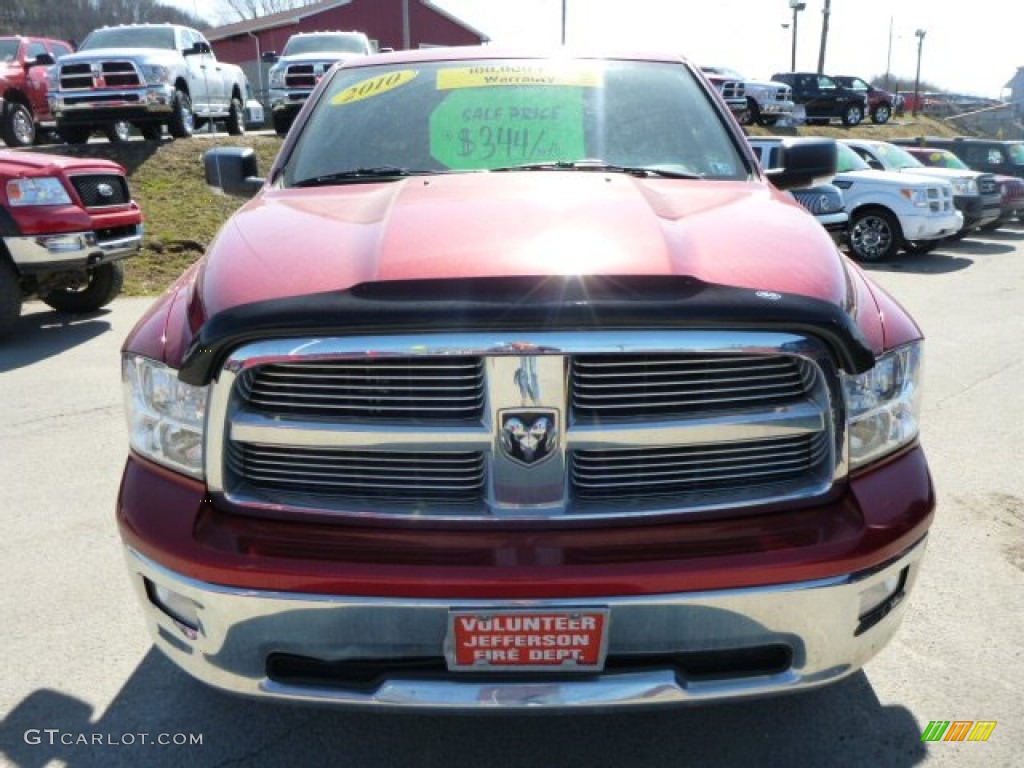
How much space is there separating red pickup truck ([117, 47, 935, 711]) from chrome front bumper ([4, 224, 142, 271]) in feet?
17.4

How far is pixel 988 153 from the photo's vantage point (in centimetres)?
1836

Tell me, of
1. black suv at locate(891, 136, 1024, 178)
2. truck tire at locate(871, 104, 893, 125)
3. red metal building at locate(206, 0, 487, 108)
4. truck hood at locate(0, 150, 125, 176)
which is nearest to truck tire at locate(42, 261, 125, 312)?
truck hood at locate(0, 150, 125, 176)

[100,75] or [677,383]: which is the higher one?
[100,75]

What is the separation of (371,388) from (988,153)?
1990cm

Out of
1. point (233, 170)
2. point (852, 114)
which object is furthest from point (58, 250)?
point (852, 114)

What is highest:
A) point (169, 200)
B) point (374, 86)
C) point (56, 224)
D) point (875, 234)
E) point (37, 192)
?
point (374, 86)

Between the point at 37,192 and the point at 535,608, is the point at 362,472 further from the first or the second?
the point at 37,192

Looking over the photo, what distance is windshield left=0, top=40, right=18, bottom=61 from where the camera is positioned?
582 inches

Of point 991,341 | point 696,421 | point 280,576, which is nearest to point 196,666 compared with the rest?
point 280,576

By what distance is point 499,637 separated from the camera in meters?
1.85

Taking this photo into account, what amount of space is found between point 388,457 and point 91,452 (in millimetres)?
3207

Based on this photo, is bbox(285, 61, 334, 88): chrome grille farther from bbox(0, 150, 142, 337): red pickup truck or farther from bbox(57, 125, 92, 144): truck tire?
bbox(0, 150, 142, 337): red pickup truck

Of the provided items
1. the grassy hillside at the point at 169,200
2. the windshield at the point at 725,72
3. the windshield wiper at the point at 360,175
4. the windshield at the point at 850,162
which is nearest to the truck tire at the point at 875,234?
the windshield at the point at 850,162

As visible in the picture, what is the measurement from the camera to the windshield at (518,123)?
3.09m
